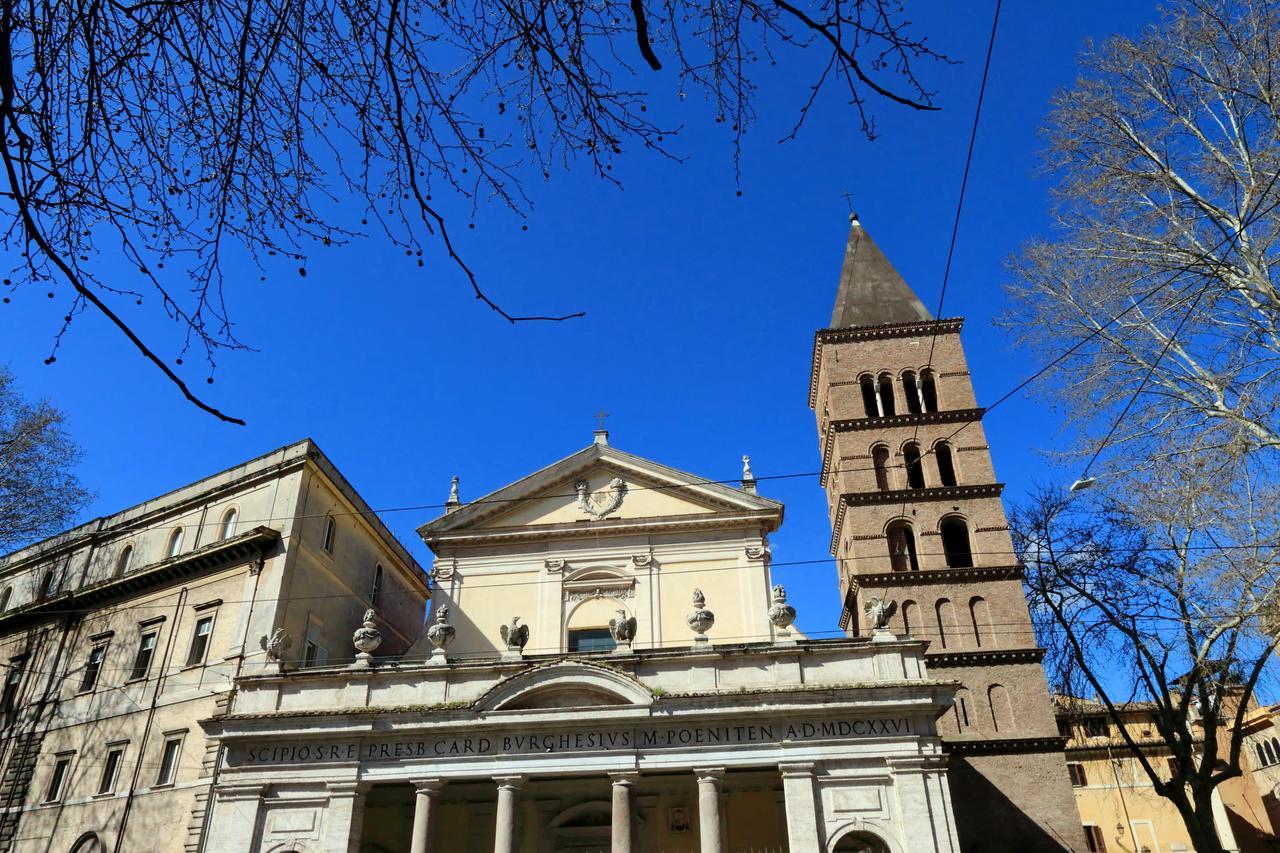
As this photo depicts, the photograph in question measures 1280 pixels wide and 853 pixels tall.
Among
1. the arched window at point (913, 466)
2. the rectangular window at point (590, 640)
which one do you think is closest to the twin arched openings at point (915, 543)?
the arched window at point (913, 466)

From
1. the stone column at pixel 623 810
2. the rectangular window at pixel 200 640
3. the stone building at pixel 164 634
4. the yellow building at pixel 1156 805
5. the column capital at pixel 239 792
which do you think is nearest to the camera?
the stone column at pixel 623 810

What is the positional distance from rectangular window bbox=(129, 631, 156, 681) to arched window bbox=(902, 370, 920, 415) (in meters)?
23.0

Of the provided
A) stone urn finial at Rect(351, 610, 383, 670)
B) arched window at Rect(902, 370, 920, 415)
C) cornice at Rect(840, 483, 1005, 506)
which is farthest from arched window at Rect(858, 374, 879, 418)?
stone urn finial at Rect(351, 610, 383, 670)

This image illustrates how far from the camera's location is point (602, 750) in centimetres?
1739

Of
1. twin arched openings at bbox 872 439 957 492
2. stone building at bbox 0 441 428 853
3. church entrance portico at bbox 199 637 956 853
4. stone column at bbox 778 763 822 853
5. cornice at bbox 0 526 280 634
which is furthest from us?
twin arched openings at bbox 872 439 957 492

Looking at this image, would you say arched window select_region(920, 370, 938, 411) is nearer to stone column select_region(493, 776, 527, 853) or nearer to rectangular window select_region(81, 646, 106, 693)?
stone column select_region(493, 776, 527, 853)

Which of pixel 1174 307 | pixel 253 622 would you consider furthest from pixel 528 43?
pixel 253 622

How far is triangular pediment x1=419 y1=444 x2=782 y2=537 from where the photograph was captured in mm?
23828

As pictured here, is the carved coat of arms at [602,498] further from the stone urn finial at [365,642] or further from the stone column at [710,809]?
the stone column at [710,809]

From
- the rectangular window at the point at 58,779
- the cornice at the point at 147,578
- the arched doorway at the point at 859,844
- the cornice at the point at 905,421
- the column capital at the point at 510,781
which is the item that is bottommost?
the arched doorway at the point at 859,844

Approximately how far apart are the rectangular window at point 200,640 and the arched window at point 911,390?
21.3 meters

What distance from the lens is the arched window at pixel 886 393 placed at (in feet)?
95.0

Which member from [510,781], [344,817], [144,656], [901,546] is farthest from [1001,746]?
[144,656]

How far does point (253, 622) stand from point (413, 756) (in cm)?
597
